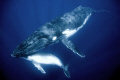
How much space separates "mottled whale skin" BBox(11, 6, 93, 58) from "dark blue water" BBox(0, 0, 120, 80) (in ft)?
11.7

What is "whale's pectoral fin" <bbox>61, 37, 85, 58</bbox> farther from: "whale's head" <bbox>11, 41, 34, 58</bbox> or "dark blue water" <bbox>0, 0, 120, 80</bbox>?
"dark blue water" <bbox>0, 0, 120, 80</bbox>

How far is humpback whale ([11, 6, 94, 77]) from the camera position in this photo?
15.9 ft

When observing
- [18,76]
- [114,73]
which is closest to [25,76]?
[18,76]

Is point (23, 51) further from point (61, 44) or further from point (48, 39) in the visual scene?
point (61, 44)

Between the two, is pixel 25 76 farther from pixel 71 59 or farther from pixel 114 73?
pixel 114 73

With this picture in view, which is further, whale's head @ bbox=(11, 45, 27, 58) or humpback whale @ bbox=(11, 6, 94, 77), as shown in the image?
humpback whale @ bbox=(11, 6, 94, 77)

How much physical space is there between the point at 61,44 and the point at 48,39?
15.7 feet

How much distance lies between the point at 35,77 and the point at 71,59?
383cm

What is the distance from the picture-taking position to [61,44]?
10.2m

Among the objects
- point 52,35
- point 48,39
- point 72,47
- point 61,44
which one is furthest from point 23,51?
point 61,44

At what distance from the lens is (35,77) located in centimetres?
890

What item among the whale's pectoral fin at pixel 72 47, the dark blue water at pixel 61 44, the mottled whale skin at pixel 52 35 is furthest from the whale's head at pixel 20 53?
the dark blue water at pixel 61 44

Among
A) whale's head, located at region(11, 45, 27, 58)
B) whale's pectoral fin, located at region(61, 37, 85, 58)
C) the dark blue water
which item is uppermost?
the dark blue water

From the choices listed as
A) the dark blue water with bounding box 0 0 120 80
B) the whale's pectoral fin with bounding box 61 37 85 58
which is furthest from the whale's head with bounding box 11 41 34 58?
the dark blue water with bounding box 0 0 120 80
